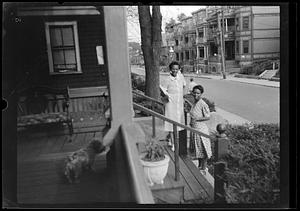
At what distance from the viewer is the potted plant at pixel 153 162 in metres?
2.55

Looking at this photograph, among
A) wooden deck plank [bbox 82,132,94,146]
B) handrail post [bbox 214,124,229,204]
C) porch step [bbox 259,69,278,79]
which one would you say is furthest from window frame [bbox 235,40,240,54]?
wooden deck plank [bbox 82,132,94,146]

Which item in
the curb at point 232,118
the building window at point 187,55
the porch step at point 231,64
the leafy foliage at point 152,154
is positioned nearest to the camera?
the leafy foliage at point 152,154

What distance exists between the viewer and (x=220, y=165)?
2.62m

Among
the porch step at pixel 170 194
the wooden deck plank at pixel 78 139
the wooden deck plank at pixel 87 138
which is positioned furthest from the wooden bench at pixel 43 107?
the porch step at pixel 170 194

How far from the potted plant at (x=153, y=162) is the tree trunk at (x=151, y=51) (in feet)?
4.66

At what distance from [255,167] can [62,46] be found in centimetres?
233

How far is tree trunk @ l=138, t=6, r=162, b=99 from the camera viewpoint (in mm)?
3924

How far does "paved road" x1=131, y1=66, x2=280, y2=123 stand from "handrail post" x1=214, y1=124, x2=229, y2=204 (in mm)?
410

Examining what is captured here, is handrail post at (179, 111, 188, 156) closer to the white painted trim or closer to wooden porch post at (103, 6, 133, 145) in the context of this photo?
wooden porch post at (103, 6, 133, 145)

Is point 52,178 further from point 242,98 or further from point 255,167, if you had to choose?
point 242,98

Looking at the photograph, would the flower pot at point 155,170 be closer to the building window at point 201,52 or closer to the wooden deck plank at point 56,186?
the wooden deck plank at point 56,186

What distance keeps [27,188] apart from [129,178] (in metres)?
0.97

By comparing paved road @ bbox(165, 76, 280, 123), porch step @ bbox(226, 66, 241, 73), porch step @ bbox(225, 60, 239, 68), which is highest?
porch step @ bbox(225, 60, 239, 68)
